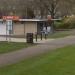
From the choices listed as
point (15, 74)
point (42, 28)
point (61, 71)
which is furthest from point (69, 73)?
point (42, 28)

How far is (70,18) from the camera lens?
8250 centimetres

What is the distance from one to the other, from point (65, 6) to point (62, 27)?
490 centimetres

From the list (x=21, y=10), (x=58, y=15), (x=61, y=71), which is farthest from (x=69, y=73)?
(x=58, y=15)

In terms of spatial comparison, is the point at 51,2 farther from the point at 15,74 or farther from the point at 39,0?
the point at 15,74

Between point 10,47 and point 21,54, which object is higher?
point 21,54

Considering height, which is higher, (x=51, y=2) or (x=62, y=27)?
(x=51, y=2)

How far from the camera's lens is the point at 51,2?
266 feet

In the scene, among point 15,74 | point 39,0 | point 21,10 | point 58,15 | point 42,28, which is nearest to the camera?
point 15,74

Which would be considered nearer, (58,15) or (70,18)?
(70,18)

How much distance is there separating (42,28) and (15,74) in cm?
4947

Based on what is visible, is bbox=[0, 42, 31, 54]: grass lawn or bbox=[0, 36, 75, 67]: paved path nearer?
bbox=[0, 36, 75, 67]: paved path

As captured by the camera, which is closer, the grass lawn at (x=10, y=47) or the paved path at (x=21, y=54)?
the paved path at (x=21, y=54)

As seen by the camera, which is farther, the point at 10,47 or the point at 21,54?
the point at 10,47

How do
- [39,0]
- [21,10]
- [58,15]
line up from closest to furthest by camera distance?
[39,0]
[21,10]
[58,15]
